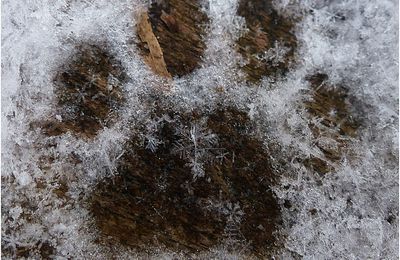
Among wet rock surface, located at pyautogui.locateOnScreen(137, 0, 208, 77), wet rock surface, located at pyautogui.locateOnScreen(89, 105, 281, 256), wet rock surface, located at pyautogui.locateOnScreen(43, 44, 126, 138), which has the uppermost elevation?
wet rock surface, located at pyautogui.locateOnScreen(137, 0, 208, 77)

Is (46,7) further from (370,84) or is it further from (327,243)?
(327,243)

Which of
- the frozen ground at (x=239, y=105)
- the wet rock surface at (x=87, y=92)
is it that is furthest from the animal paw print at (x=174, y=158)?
the frozen ground at (x=239, y=105)

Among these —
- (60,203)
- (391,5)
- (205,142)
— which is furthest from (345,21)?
(60,203)

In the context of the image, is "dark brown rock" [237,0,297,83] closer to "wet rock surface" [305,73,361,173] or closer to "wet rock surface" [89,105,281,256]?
"wet rock surface" [305,73,361,173]

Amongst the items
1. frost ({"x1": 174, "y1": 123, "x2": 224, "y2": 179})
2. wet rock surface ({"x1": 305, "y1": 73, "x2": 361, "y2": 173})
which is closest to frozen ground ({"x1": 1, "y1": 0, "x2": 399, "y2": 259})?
wet rock surface ({"x1": 305, "y1": 73, "x2": 361, "y2": 173})

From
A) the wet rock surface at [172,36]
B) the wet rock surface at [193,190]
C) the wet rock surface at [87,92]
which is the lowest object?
the wet rock surface at [193,190]

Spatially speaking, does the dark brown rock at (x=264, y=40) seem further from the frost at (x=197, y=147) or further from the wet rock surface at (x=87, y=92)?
the wet rock surface at (x=87, y=92)
